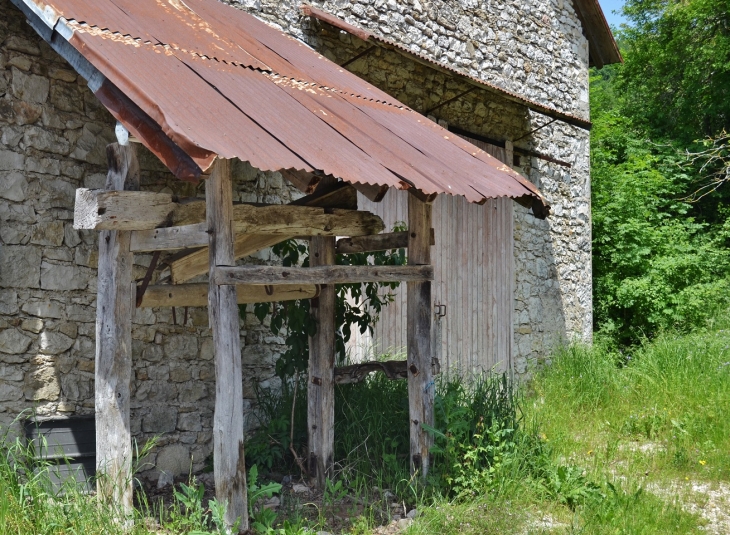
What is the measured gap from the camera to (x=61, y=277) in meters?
4.91

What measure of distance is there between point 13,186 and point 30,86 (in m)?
0.66

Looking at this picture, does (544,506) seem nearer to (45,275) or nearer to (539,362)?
(45,275)

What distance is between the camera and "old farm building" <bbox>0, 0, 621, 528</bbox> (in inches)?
154

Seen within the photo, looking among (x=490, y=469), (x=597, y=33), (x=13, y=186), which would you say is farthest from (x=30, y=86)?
(x=597, y=33)

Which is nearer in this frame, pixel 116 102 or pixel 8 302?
pixel 116 102

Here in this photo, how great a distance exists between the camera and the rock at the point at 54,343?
4820 millimetres

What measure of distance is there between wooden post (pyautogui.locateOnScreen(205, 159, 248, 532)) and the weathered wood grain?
1.27m

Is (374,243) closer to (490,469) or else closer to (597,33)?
(490,469)

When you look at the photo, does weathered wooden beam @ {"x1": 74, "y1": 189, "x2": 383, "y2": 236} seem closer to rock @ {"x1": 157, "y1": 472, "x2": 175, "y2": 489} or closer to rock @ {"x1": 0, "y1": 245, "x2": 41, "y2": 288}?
rock @ {"x1": 0, "y1": 245, "x2": 41, "y2": 288}

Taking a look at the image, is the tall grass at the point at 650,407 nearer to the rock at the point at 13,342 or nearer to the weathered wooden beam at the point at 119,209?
the weathered wooden beam at the point at 119,209

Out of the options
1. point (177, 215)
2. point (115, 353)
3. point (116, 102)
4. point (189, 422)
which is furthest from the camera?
point (189, 422)

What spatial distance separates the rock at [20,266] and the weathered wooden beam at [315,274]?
1557 millimetres

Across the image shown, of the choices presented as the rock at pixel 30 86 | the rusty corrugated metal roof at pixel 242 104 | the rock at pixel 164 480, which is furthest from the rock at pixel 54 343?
the rusty corrugated metal roof at pixel 242 104

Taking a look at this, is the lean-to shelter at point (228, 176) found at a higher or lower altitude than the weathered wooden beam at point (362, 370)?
higher
